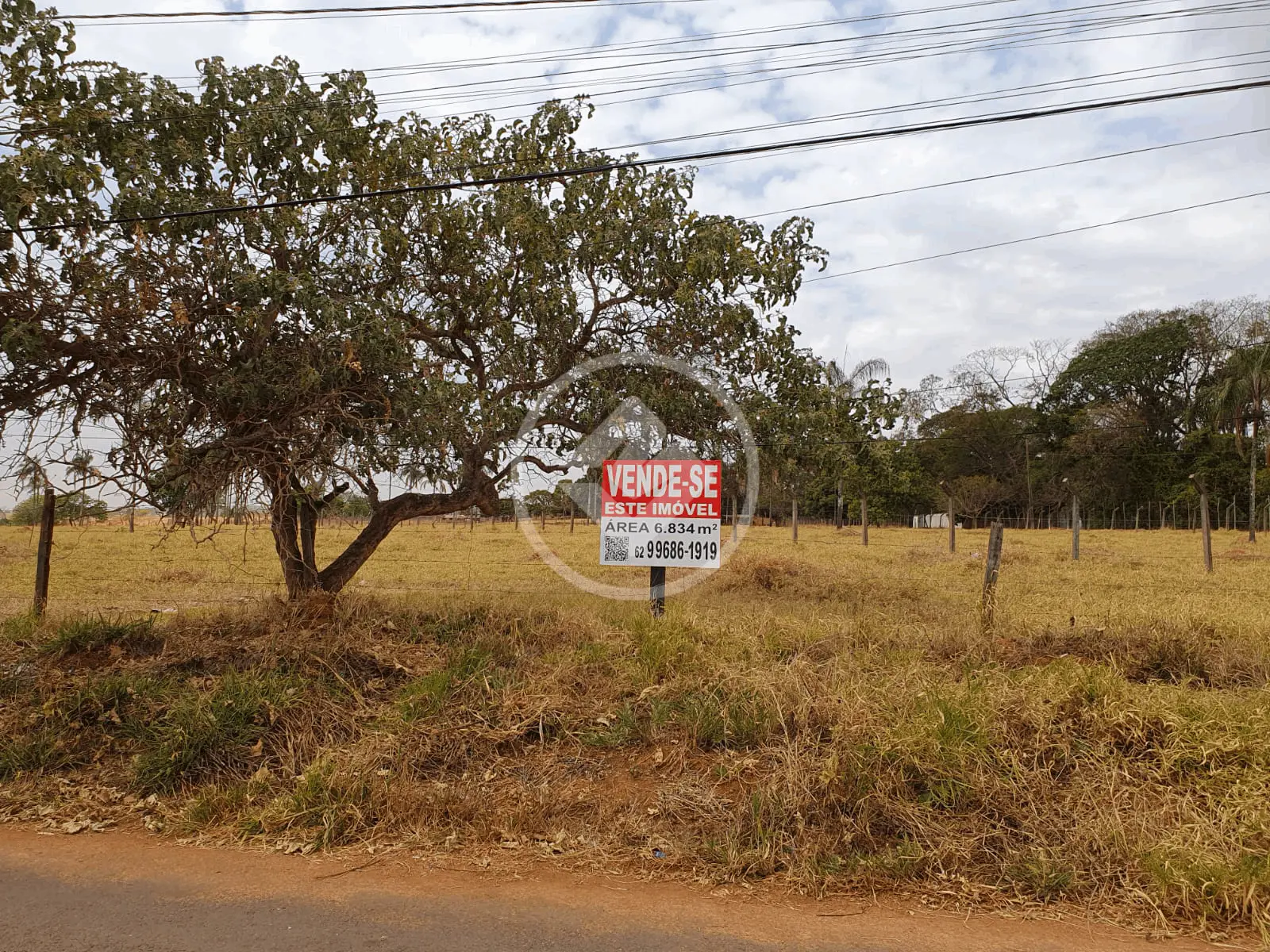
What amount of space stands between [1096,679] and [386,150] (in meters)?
8.16

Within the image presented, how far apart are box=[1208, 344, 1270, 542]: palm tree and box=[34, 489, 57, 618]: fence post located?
1768 inches

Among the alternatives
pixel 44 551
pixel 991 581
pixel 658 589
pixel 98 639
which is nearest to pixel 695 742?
pixel 658 589

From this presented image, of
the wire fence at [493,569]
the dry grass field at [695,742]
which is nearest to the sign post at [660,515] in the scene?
the dry grass field at [695,742]

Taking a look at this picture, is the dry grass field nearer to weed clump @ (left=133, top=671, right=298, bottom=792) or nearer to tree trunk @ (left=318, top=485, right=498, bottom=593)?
weed clump @ (left=133, top=671, right=298, bottom=792)

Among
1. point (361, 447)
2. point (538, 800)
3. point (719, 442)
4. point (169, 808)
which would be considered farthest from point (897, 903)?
point (719, 442)

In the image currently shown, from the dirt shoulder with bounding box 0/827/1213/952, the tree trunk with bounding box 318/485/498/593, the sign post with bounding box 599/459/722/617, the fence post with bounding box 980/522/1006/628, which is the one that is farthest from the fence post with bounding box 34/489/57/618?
the fence post with bounding box 980/522/1006/628

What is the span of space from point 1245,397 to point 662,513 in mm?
45317

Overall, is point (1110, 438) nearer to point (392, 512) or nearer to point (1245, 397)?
point (1245, 397)

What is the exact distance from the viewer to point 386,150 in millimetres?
9203

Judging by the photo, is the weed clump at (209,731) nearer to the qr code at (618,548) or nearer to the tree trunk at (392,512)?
the qr code at (618,548)

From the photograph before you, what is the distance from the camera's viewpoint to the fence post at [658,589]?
8.51 metres

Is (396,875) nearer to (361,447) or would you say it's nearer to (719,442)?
(361,447)

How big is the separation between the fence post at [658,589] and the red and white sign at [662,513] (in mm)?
209

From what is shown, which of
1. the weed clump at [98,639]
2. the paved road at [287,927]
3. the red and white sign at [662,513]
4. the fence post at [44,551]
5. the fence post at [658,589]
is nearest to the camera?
the paved road at [287,927]
